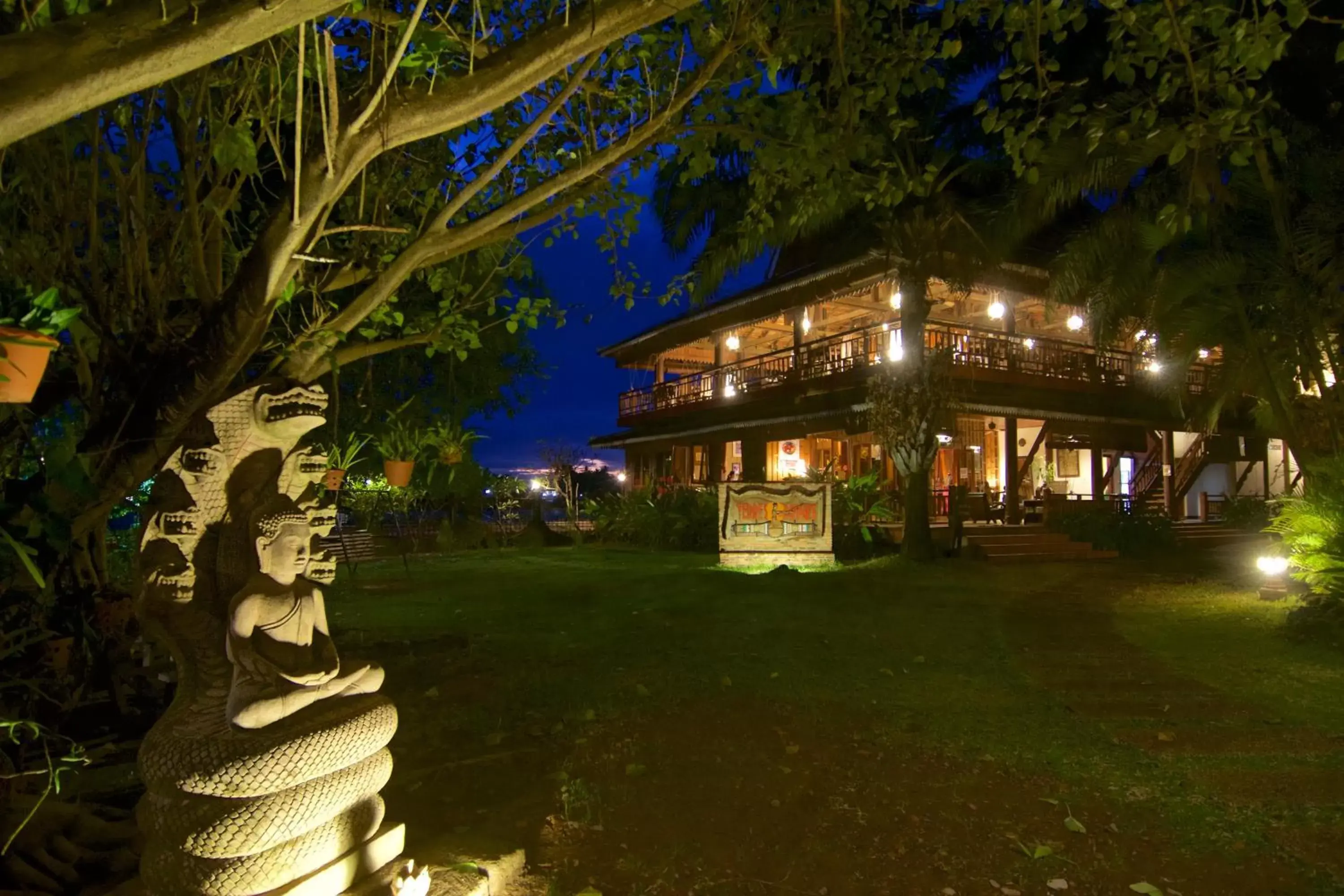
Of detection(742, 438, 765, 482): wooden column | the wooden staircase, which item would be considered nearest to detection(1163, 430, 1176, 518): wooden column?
the wooden staircase

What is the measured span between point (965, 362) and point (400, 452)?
1375 cm

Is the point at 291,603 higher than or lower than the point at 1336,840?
higher

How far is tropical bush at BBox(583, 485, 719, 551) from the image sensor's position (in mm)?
19203

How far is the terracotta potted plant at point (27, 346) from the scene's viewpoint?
243 cm

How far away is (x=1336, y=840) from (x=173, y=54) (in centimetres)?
563

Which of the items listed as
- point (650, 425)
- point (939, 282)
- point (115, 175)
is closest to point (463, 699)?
point (115, 175)

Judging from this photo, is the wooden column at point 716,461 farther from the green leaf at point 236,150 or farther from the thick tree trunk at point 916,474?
the green leaf at point 236,150

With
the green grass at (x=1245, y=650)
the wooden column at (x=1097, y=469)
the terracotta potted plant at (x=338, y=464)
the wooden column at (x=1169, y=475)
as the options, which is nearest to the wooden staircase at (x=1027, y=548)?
the green grass at (x=1245, y=650)

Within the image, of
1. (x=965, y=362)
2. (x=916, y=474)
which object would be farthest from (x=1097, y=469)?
(x=916, y=474)

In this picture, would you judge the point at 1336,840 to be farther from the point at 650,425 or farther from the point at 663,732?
the point at 650,425

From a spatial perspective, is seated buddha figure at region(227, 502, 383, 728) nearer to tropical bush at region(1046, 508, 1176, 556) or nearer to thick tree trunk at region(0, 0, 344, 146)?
thick tree trunk at region(0, 0, 344, 146)

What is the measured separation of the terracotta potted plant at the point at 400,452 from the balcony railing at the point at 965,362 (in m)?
9.68

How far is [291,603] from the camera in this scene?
285 centimetres

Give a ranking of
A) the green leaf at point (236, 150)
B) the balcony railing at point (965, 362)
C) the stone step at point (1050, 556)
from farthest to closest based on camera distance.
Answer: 1. the balcony railing at point (965, 362)
2. the stone step at point (1050, 556)
3. the green leaf at point (236, 150)
